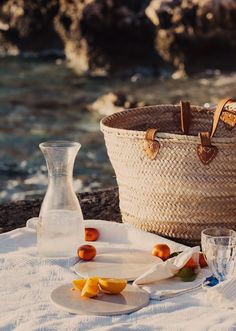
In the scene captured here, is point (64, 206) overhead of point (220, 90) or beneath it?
overhead

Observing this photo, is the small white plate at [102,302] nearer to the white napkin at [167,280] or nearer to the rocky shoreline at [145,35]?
the white napkin at [167,280]

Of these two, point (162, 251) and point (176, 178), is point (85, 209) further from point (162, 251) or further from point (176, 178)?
point (162, 251)

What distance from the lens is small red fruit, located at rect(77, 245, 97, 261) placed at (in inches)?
103

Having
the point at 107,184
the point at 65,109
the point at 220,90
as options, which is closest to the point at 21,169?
the point at 107,184

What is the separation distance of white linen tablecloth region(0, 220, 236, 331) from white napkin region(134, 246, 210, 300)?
24mm

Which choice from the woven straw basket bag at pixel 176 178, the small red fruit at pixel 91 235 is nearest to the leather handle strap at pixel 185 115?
the woven straw basket bag at pixel 176 178

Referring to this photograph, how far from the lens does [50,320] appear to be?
2.18 metres

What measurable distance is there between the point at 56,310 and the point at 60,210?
51 cm

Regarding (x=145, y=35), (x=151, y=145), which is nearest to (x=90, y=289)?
(x=151, y=145)

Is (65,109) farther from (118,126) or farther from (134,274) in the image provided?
(134,274)

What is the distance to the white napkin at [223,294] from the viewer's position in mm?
2242

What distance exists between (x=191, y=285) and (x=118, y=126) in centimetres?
110

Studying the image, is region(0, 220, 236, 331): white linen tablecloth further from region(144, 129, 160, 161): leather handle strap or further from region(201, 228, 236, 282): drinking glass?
region(144, 129, 160, 161): leather handle strap

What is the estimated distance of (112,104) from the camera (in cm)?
1288
